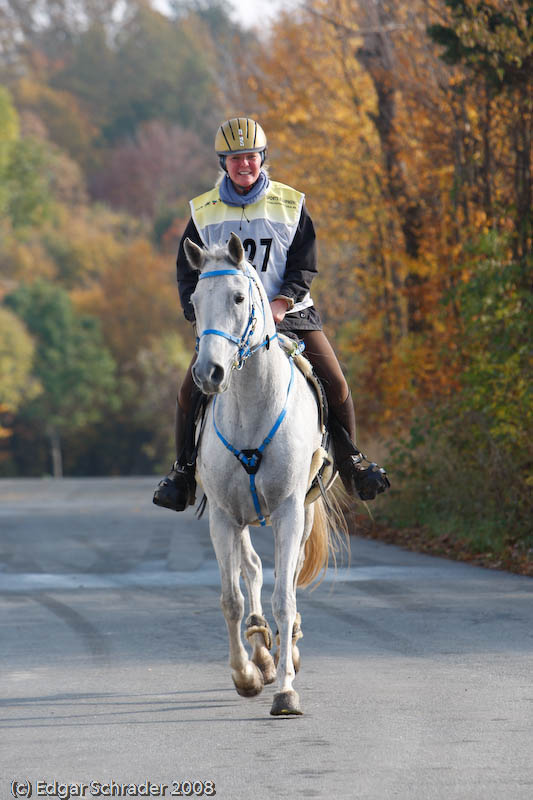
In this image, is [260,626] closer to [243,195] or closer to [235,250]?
[235,250]

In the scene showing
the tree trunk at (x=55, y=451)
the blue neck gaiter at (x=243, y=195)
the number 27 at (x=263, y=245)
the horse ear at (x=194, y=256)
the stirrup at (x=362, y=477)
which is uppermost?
the blue neck gaiter at (x=243, y=195)

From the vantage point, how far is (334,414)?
8.99 m

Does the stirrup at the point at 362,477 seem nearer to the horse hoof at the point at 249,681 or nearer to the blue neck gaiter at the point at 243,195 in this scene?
the horse hoof at the point at 249,681

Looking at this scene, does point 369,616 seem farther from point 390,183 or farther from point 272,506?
point 390,183

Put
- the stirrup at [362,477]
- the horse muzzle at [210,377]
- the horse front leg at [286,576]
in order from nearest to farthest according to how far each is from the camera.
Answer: the horse muzzle at [210,377], the horse front leg at [286,576], the stirrup at [362,477]

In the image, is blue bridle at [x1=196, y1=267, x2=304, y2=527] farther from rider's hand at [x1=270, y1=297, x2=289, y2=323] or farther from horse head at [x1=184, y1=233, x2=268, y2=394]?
rider's hand at [x1=270, y1=297, x2=289, y2=323]

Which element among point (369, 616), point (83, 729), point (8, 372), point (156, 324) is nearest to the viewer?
point (83, 729)

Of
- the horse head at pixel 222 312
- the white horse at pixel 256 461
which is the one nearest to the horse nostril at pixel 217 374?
the horse head at pixel 222 312

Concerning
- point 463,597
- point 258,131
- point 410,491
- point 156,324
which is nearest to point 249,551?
point 258,131

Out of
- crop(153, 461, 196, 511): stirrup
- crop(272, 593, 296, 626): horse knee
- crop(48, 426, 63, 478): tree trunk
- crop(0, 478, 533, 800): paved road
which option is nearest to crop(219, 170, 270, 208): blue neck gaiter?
crop(153, 461, 196, 511): stirrup

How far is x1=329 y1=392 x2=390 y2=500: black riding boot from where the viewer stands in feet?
29.4

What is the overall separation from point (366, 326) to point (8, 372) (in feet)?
150

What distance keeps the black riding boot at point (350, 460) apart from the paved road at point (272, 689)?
1100 millimetres

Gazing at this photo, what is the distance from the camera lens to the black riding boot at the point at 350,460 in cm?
895
